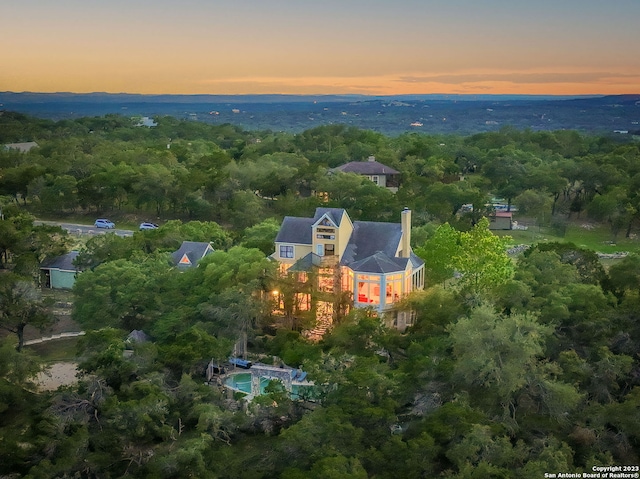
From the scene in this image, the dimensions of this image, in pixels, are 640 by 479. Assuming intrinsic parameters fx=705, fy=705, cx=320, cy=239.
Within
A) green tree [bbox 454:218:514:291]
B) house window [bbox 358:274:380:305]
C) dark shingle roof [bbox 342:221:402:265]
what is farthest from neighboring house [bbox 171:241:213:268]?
green tree [bbox 454:218:514:291]

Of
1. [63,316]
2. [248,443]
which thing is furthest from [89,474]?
[63,316]

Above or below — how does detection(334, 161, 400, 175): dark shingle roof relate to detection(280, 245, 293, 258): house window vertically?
below

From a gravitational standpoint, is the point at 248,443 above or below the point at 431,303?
below

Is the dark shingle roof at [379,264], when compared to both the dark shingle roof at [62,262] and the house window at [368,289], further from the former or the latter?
the dark shingle roof at [62,262]

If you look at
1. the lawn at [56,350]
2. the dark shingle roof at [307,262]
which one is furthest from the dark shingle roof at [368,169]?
the lawn at [56,350]

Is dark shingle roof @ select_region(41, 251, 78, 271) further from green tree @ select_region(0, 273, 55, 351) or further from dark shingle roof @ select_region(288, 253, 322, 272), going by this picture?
dark shingle roof @ select_region(288, 253, 322, 272)

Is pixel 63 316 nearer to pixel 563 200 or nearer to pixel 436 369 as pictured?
pixel 436 369
